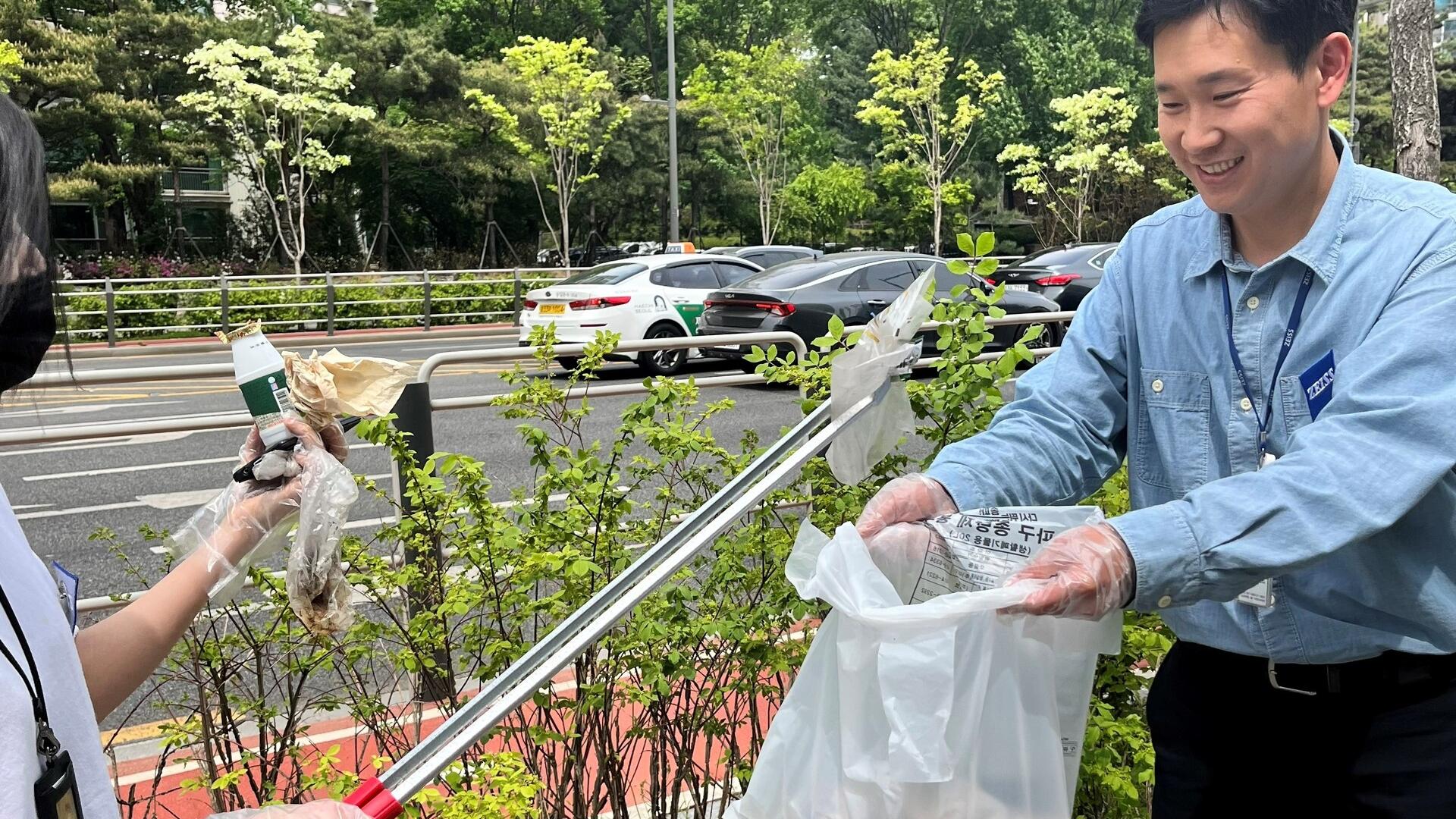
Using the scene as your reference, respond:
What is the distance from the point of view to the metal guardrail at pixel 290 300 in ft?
60.5

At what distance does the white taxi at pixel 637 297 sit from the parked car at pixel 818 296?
2.92 feet

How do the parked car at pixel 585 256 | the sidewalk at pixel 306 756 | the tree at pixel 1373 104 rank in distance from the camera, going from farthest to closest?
1. the tree at pixel 1373 104
2. the parked car at pixel 585 256
3. the sidewalk at pixel 306 756

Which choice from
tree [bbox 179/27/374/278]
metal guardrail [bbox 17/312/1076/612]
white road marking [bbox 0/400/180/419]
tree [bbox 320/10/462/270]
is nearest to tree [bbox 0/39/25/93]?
tree [bbox 179/27/374/278]

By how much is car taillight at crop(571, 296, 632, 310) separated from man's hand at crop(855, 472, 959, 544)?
40.5ft

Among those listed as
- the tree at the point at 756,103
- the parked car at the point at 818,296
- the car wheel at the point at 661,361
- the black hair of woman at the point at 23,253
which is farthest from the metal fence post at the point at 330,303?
the black hair of woman at the point at 23,253

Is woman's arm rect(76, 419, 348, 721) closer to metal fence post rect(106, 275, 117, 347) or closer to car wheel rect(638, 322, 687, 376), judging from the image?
car wheel rect(638, 322, 687, 376)

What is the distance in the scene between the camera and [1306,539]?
1.36 m

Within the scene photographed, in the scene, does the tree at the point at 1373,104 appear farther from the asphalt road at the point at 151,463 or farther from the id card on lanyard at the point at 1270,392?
the id card on lanyard at the point at 1270,392

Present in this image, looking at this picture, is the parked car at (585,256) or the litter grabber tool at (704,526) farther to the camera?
the parked car at (585,256)

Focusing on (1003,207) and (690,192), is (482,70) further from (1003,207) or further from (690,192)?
(1003,207)

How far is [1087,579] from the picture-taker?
138cm

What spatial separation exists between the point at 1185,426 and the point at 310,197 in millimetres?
31049

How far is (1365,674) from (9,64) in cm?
2535

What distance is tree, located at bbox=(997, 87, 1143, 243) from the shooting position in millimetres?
35750
